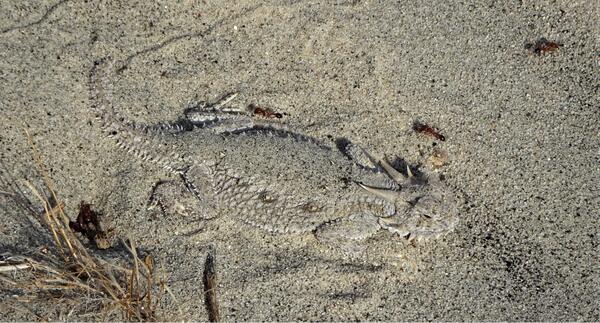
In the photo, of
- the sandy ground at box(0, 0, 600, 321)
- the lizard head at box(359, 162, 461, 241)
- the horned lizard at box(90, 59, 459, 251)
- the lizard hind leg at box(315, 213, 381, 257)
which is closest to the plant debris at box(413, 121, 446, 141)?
the sandy ground at box(0, 0, 600, 321)

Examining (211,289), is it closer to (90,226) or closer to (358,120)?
(90,226)

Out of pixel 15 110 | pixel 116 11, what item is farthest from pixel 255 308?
pixel 116 11

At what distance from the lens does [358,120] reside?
4836 millimetres

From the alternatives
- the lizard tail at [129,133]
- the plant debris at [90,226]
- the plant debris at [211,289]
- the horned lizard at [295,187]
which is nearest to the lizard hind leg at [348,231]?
the horned lizard at [295,187]

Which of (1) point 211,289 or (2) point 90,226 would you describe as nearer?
(1) point 211,289

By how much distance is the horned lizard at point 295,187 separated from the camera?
4098mm

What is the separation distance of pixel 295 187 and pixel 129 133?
1.35 m

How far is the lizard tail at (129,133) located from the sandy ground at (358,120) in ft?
0.33

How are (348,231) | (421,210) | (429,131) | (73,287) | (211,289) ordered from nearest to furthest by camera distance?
(73,287), (211,289), (421,210), (348,231), (429,131)

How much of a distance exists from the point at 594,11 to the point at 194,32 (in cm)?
351

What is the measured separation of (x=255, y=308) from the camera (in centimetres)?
392

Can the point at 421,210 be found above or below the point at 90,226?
above

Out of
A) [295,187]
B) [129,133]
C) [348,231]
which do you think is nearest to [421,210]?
[348,231]

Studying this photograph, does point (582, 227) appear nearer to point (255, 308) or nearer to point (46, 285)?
point (255, 308)
